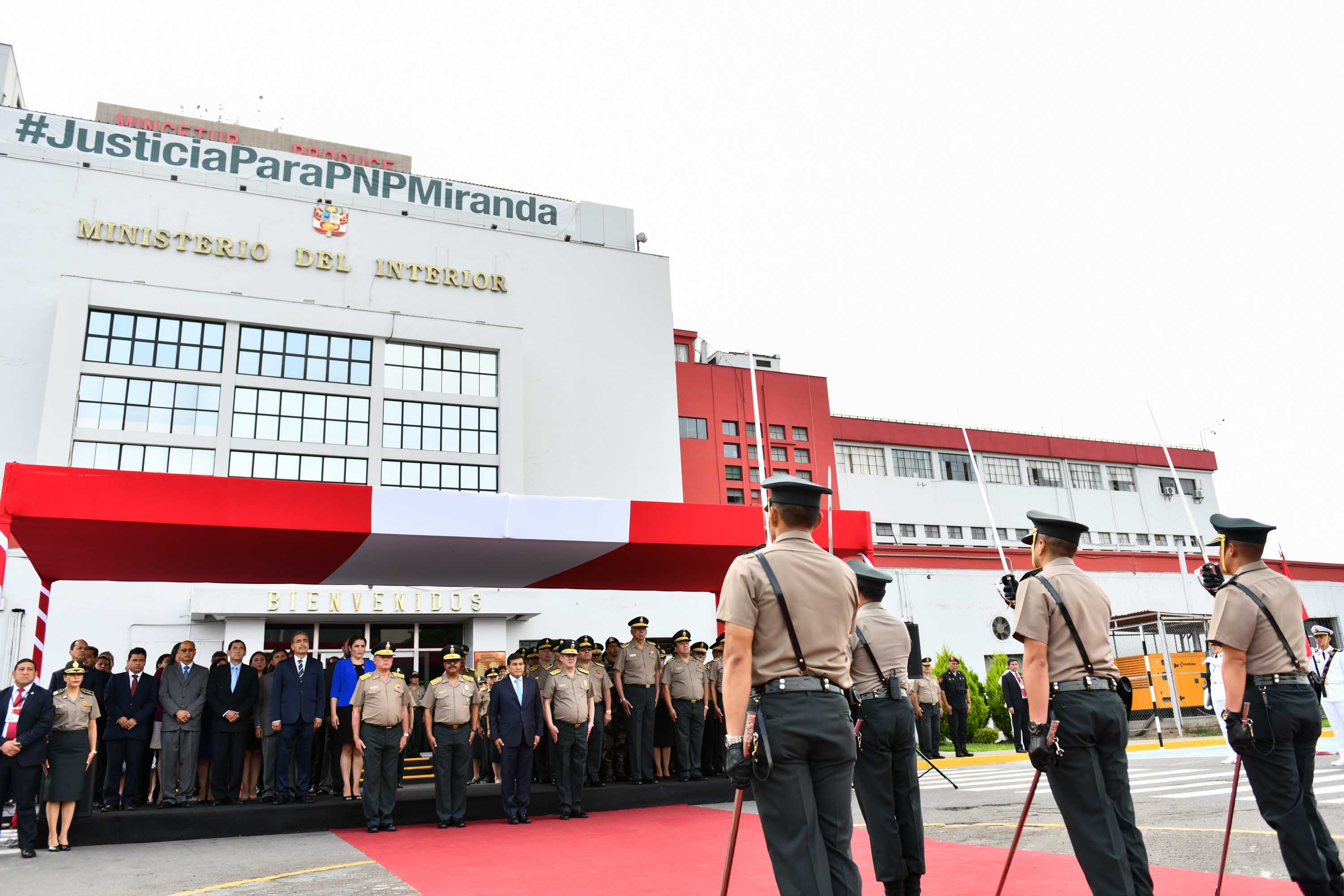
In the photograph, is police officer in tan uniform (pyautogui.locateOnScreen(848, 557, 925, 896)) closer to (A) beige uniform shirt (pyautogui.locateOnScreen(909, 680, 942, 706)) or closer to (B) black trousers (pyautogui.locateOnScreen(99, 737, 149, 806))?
(B) black trousers (pyautogui.locateOnScreen(99, 737, 149, 806))

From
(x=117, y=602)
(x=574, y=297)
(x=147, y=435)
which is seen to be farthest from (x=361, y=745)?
(x=574, y=297)

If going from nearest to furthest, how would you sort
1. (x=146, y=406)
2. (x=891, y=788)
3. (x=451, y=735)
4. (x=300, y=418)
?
(x=891, y=788) → (x=451, y=735) → (x=146, y=406) → (x=300, y=418)

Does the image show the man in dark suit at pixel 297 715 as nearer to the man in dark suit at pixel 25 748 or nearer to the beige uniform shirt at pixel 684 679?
the man in dark suit at pixel 25 748

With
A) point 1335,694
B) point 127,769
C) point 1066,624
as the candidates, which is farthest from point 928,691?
point 1066,624

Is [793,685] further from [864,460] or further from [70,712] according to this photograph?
[864,460]

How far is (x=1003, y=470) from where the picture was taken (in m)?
42.5

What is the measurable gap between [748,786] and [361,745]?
6.95 m

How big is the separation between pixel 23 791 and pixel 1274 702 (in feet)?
31.5

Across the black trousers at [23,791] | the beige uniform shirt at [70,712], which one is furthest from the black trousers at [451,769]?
the black trousers at [23,791]

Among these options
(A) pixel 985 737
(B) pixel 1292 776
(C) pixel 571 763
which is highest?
(B) pixel 1292 776

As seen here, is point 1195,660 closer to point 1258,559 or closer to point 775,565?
point 1258,559

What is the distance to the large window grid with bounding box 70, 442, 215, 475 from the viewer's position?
22.0 m

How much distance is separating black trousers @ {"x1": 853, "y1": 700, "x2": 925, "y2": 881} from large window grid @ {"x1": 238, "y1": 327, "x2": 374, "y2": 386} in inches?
881

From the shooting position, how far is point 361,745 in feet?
30.9
